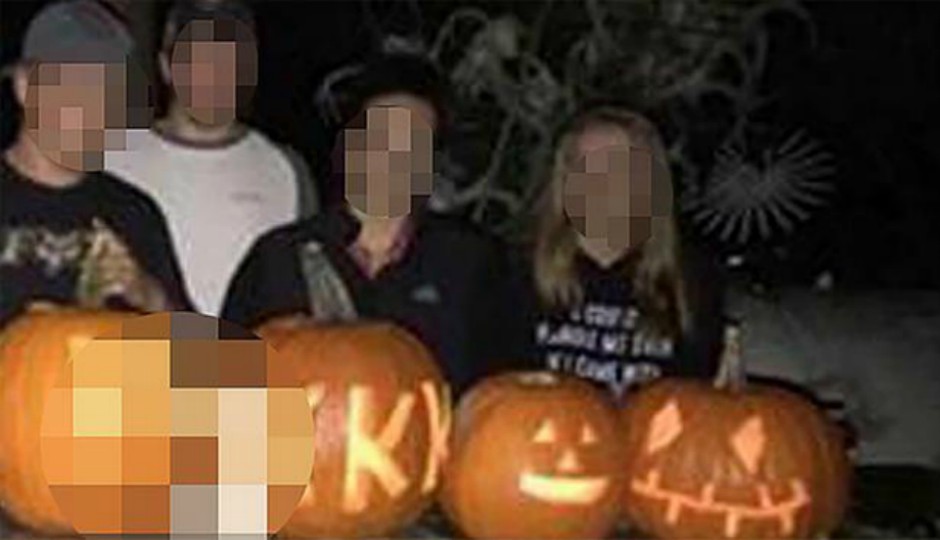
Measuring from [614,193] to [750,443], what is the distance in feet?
0.80

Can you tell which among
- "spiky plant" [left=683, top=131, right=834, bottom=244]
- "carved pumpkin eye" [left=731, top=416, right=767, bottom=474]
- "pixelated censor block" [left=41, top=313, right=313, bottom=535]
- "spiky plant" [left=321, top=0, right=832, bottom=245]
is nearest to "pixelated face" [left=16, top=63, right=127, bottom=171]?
"pixelated censor block" [left=41, top=313, right=313, bottom=535]

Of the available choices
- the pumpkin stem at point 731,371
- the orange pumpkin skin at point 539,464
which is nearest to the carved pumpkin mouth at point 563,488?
the orange pumpkin skin at point 539,464

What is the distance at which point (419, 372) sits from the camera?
1030mm

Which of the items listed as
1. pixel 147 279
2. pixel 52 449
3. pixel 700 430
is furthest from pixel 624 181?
pixel 52 449

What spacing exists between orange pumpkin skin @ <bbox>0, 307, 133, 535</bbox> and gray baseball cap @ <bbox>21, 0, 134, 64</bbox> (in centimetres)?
25

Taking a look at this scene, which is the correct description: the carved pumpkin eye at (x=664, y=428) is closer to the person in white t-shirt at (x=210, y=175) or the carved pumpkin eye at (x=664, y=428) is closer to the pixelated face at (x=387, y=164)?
the pixelated face at (x=387, y=164)

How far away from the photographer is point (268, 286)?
1.24 metres

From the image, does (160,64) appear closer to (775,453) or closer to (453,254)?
(453,254)

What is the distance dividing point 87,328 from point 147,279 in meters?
0.14

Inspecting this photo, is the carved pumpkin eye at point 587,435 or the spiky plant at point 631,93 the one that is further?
the spiky plant at point 631,93

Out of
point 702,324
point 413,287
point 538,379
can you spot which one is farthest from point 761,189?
point 538,379

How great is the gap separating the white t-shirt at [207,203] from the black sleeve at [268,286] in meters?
0.09

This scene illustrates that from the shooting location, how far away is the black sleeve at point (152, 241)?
3.94 ft

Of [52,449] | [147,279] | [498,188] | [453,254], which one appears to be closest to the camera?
[52,449]
